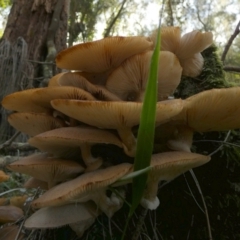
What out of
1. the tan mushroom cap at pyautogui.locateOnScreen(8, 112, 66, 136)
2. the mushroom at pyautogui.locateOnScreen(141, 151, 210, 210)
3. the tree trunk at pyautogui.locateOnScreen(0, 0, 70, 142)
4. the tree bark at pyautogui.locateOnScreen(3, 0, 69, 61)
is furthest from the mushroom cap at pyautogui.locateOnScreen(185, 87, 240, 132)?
the tree bark at pyautogui.locateOnScreen(3, 0, 69, 61)

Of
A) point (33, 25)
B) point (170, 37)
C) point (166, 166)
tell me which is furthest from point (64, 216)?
Result: point (33, 25)

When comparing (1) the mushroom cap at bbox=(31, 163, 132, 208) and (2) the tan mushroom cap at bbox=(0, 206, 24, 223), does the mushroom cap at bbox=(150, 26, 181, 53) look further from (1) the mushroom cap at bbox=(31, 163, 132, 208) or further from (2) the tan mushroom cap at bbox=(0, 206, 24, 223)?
(2) the tan mushroom cap at bbox=(0, 206, 24, 223)

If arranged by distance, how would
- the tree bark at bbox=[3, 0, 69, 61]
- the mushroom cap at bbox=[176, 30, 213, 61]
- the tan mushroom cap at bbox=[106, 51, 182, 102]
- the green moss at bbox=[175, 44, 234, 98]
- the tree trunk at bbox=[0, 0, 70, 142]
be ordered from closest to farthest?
the tan mushroom cap at bbox=[106, 51, 182, 102], the mushroom cap at bbox=[176, 30, 213, 61], the green moss at bbox=[175, 44, 234, 98], the tree trunk at bbox=[0, 0, 70, 142], the tree bark at bbox=[3, 0, 69, 61]

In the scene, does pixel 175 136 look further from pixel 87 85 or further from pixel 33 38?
pixel 33 38

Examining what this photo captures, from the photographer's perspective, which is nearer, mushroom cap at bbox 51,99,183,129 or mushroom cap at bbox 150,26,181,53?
mushroom cap at bbox 51,99,183,129

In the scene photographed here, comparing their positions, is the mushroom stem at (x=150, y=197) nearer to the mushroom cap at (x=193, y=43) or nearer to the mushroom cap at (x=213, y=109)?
the mushroom cap at (x=213, y=109)

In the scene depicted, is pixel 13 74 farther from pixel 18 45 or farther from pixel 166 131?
pixel 166 131

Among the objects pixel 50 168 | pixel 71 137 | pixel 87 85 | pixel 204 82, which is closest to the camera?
pixel 71 137
